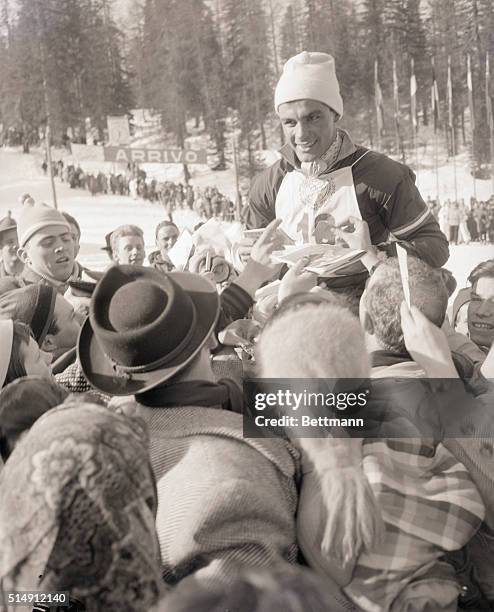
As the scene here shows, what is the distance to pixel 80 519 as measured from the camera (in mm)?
1109

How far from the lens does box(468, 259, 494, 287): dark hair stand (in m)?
2.27

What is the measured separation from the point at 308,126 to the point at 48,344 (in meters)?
1.07

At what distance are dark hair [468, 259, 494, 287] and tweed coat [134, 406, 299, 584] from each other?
1.09 metres

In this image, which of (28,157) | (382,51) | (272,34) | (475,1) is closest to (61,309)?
(28,157)

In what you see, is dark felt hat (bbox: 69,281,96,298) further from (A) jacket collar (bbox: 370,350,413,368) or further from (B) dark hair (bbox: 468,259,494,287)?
(B) dark hair (bbox: 468,259,494,287)

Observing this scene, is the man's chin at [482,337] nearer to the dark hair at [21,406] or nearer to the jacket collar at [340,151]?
the jacket collar at [340,151]

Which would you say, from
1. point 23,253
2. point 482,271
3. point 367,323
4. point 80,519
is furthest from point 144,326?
point 482,271

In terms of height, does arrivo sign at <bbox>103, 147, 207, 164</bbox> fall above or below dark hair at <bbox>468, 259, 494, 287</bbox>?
above

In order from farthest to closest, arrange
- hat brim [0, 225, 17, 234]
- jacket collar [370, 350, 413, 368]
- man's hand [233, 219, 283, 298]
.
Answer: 1. hat brim [0, 225, 17, 234]
2. man's hand [233, 219, 283, 298]
3. jacket collar [370, 350, 413, 368]

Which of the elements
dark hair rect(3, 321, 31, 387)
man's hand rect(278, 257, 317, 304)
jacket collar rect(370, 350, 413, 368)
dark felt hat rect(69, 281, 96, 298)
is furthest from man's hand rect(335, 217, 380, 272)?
dark hair rect(3, 321, 31, 387)

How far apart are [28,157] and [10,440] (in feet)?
3.70

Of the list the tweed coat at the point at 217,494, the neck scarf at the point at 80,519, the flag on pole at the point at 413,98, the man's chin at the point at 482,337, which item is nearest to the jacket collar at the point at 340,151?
the flag on pole at the point at 413,98

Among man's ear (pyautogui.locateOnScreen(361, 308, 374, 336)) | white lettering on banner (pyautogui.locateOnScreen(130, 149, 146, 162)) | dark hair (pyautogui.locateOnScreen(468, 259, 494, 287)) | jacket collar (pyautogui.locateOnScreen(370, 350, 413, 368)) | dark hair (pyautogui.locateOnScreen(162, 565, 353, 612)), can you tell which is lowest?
dark hair (pyautogui.locateOnScreen(162, 565, 353, 612))

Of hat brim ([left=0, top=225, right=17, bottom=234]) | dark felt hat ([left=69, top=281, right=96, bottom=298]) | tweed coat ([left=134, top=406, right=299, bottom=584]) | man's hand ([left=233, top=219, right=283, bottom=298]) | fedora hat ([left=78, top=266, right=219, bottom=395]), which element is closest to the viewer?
tweed coat ([left=134, top=406, right=299, bottom=584])
